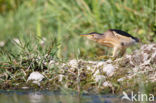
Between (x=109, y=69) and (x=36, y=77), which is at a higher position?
(x=109, y=69)

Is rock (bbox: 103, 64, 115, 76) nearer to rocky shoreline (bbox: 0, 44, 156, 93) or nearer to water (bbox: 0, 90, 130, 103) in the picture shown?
rocky shoreline (bbox: 0, 44, 156, 93)

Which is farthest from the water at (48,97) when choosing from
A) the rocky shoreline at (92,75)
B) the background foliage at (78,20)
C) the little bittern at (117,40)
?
the background foliage at (78,20)

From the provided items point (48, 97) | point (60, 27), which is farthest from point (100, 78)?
point (60, 27)

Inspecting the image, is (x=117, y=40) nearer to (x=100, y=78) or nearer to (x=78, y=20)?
(x=100, y=78)

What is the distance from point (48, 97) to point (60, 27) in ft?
14.3

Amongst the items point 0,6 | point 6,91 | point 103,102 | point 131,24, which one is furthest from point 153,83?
point 0,6

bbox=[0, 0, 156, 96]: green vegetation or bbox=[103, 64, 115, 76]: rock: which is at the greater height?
bbox=[0, 0, 156, 96]: green vegetation

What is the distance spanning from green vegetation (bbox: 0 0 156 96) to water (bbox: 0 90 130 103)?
0.28 m

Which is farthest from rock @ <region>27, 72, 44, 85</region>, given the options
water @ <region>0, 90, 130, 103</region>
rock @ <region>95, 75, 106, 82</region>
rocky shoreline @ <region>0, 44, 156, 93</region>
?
rock @ <region>95, 75, 106, 82</region>

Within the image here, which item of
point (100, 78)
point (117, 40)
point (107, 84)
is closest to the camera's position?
point (107, 84)

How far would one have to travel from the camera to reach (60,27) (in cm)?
862

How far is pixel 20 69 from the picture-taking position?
199 inches

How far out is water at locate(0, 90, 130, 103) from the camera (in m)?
4.14

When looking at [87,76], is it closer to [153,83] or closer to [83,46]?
[153,83]
